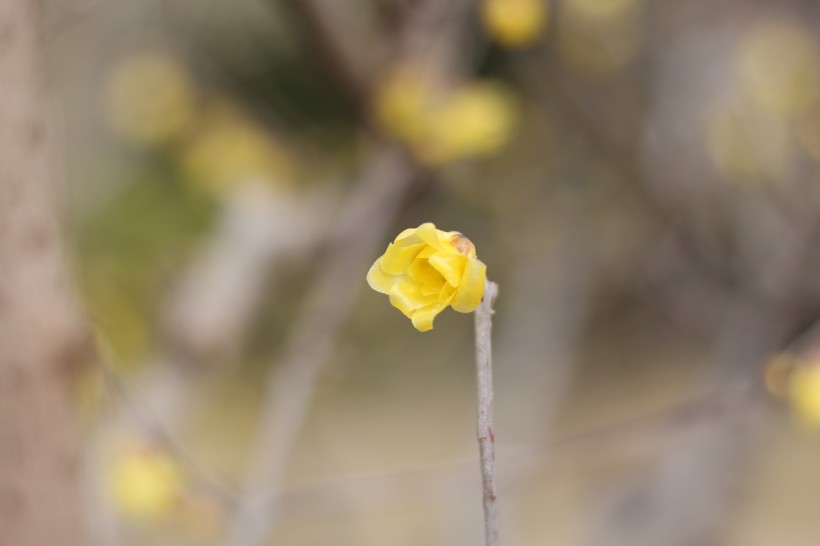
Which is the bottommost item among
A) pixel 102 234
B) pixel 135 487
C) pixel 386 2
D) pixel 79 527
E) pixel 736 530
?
pixel 79 527

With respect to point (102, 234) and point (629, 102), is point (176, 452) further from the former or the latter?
point (102, 234)

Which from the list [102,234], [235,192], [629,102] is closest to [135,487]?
[235,192]

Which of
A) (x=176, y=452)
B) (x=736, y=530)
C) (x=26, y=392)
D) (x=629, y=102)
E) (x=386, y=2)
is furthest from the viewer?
(x=736, y=530)

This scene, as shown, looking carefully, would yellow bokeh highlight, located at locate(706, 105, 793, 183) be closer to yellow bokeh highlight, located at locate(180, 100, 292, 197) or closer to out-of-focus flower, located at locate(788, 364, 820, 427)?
out-of-focus flower, located at locate(788, 364, 820, 427)

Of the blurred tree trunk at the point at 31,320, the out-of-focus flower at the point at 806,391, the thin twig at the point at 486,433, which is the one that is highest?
the out-of-focus flower at the point at 806,391

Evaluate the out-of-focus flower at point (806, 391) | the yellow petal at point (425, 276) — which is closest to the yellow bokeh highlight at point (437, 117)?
the out-of-focus flower at point (806, 391)

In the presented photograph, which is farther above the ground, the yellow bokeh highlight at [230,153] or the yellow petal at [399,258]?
the yellow bokeh highlight at [230,153]

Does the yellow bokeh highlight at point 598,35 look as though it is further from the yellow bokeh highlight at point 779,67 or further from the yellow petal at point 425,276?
the yellow petal at point 425,276

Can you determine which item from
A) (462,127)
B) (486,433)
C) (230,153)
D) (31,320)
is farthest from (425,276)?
(230,153)
